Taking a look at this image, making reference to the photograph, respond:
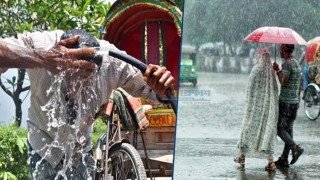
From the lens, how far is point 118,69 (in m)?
2.90

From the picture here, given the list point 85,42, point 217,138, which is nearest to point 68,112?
point 85,42

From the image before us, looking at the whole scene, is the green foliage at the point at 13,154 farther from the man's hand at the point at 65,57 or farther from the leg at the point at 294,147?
the leg at the point at 294,147

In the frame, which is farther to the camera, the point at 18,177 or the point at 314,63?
the point at 314,63

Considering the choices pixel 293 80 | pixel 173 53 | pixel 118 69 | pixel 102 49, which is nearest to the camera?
pixel 102 49

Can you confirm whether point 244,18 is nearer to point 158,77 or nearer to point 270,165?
point 270,165

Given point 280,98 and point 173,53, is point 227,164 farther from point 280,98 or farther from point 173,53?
point 173,53

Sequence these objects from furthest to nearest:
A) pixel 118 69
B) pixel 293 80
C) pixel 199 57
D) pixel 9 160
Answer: pixel 293 80
pixel 199 57
pixel 9 160
pixel 118 69

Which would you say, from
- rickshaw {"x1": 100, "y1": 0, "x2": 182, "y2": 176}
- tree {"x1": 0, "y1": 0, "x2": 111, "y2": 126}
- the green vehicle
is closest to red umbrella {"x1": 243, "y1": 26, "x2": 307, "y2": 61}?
the green vehicle

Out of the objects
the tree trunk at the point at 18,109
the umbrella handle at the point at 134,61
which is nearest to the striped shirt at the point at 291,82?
the tree trunk at the point at 18,109

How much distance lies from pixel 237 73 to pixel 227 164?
0.67 meters

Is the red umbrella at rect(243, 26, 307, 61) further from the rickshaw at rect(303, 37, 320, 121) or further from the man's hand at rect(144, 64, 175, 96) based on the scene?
the man's hand at rect(144, 64, 175, 96)

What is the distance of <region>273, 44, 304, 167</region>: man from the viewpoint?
20.3 ft

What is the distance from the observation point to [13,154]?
429 cm

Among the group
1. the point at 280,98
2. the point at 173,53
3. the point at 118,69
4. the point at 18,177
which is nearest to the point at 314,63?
the point at 280,98
